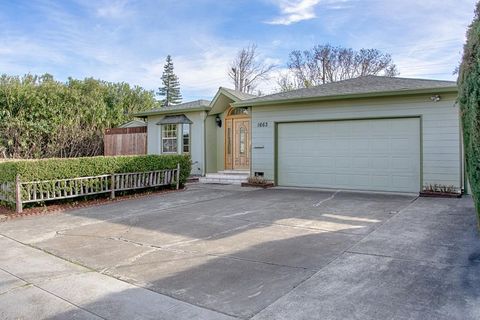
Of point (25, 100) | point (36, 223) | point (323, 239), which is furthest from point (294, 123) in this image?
point (25, 100)

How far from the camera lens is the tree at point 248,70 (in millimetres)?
35516

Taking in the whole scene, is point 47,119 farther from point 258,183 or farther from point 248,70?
point 248,70

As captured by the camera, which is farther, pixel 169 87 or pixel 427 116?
pixel 169 87

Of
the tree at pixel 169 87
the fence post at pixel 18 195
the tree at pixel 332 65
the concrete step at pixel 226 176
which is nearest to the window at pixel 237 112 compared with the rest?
the concrete step at pixel 226 176

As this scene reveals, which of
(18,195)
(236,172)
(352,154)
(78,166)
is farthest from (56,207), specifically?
(352,154)

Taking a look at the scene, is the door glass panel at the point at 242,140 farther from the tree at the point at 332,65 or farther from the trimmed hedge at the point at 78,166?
the tree at the point at 332,65

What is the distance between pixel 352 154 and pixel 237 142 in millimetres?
5120

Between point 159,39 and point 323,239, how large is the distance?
58.5ft

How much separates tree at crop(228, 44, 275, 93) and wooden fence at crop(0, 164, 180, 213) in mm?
25354

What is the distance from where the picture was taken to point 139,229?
6.69 metres

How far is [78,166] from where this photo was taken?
9.65m

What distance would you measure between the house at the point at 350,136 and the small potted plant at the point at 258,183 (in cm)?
23

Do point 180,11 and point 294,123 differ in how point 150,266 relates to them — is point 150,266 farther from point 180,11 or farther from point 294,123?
point 180,11

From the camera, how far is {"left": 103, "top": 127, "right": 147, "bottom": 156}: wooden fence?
1762cm
